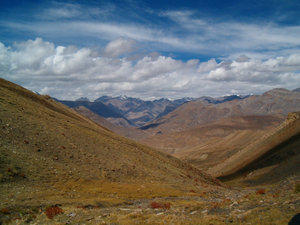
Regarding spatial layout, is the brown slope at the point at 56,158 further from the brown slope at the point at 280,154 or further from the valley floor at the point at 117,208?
the brown slope at the point at 280,154

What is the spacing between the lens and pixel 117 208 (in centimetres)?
2131

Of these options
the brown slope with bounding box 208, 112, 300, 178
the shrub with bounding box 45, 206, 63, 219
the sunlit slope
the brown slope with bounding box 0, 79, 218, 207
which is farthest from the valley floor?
the brown slope with bounding box 208, 112, 300, 178

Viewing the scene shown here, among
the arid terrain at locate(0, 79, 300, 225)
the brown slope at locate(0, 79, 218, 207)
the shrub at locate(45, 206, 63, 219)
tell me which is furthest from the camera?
the brown slope at locate(0, 79, 218, 207)

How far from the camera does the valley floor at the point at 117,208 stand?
47.5 ft

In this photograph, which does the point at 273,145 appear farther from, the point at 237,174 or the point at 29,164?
the point at 29,164

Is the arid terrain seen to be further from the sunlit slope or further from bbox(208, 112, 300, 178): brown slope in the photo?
bbox(208, 112, 300, 178): brown slope

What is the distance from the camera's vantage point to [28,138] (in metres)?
33.6

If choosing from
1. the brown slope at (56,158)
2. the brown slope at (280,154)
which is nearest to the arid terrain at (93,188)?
the brown slope at (56,158)

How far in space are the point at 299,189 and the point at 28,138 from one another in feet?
106

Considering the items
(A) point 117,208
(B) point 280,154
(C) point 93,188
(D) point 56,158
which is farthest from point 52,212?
(B) point 280,154

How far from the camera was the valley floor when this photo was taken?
47.5ft

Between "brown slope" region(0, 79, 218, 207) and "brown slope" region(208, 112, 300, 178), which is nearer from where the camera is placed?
"brown slope" region(0, 79, 218, 207)

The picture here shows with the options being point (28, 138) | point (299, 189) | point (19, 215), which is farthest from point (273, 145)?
point (19, 215)

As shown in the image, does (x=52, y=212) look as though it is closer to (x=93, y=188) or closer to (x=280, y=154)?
(x=93, y=188)
